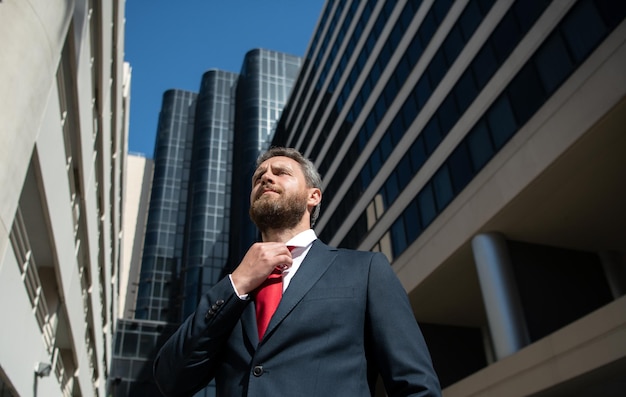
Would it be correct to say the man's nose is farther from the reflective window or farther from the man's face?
the reflective window

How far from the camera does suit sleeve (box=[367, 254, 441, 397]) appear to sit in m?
2.06

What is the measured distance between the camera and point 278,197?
274 cm

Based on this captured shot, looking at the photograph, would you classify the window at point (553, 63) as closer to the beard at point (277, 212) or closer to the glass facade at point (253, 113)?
the beard at point (277, 212)

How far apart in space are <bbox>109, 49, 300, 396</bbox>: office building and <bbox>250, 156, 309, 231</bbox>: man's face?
5391 cm

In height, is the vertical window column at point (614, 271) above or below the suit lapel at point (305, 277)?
above

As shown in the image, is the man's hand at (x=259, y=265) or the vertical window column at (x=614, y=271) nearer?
the man's hand at (x=259, y=265)

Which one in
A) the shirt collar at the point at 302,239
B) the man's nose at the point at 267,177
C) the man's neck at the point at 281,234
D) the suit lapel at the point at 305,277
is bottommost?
the suit lapel at the point at 305,277

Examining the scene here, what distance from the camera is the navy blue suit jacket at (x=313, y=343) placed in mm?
2104

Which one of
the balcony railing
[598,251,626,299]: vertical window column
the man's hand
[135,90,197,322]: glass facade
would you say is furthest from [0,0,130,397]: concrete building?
[135,90,197,322]: glass facade

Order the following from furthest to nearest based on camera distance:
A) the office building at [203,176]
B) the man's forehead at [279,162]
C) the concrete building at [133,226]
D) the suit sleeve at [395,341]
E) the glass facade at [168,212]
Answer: the concrete building at [133,226] → the glass facade at [168,212] → the office building at [203,176] → the man's forehead at [279,162] → the suit sleeve at [395,341]

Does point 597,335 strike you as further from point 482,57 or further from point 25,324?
point 25,324

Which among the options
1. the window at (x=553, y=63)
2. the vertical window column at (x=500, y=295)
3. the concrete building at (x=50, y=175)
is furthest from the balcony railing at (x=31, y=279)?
the window at (x=553, y=63)

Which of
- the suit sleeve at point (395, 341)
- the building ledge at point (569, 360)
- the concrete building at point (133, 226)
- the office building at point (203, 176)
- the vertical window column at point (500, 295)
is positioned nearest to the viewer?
the suit sleeve at point (395, 341)

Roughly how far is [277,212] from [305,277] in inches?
17.2
